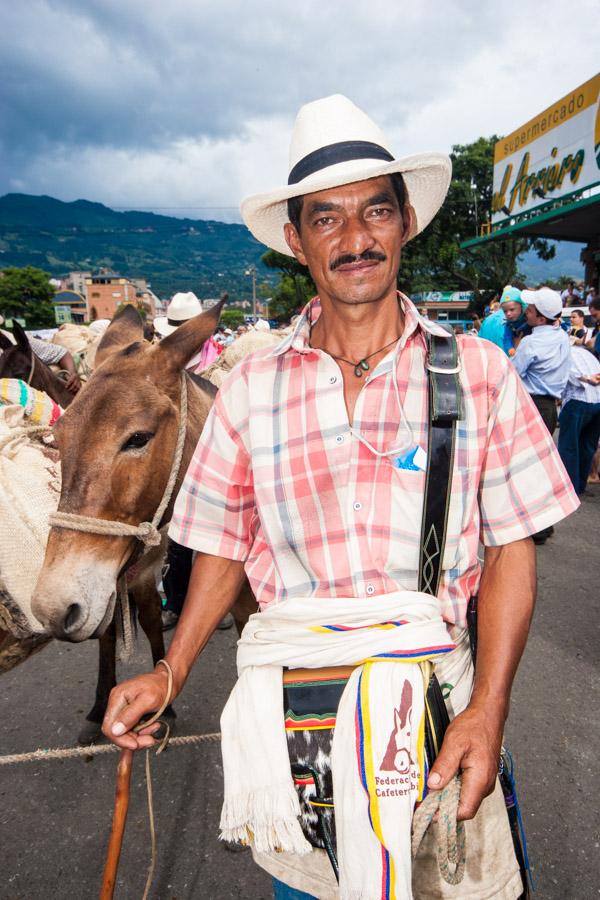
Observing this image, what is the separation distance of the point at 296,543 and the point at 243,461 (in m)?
0.30

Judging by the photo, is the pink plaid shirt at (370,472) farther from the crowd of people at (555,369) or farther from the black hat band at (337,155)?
the crowd of people at (555,369)

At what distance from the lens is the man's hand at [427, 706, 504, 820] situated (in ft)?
3.54

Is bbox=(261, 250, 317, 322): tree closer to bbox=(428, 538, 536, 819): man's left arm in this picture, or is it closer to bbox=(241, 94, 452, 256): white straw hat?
bbox=(241, 94, 452, 256): white straw hat

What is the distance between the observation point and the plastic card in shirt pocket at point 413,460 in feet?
4.32

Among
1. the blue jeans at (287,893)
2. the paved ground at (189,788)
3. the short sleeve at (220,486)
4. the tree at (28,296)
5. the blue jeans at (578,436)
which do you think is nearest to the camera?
the blue jeans at (287,893)

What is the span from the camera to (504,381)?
1337 millimetres

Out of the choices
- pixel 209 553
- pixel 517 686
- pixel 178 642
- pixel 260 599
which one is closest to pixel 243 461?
pixel 209 553

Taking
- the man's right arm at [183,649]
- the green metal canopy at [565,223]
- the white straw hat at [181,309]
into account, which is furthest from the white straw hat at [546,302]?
the green metal canopy at [565,223]

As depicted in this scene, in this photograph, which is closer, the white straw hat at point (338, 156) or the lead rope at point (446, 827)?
the lead rope at point (446, 827)

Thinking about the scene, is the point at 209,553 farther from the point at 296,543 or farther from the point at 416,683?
the point at 416,683

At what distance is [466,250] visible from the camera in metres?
35.8

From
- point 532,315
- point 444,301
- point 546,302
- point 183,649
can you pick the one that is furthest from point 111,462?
point 444,301

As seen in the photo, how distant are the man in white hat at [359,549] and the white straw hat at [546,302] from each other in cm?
463

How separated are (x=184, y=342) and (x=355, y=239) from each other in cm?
100
